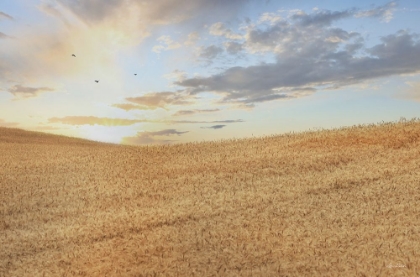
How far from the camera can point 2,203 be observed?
19531 millimetres

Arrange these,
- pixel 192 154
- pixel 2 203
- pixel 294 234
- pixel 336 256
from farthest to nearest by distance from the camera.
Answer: pixel 192 154, pixel 2 203, pixel 294 234, pixel 336 256

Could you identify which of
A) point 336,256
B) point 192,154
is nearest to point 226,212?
point 336,256

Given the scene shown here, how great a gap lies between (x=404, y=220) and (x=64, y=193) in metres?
14.2

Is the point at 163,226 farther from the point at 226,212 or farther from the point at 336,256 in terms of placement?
the point at 336,256

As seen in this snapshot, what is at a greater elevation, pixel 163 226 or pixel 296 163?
pixel 296 163

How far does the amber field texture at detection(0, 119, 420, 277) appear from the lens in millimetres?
11656

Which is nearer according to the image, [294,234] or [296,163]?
[294,234]

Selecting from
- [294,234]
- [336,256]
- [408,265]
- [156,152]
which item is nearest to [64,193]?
[156,152]

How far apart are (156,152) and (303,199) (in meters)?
14.4

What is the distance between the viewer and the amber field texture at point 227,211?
459 inches

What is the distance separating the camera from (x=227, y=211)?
16.0 m

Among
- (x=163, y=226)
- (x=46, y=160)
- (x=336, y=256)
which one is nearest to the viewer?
(x=336, y=256)

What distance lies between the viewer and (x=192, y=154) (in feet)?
91.0

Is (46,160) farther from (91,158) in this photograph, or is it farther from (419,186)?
(419,186)
